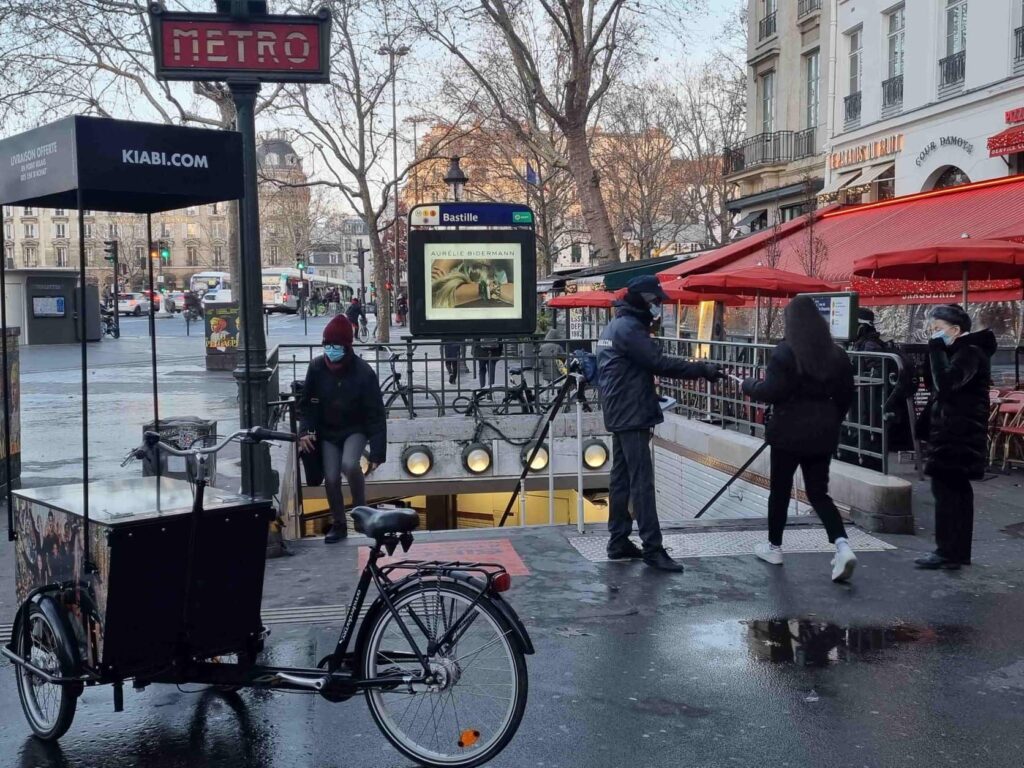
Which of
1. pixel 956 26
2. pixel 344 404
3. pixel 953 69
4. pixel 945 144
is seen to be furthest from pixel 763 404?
pixel 956 26

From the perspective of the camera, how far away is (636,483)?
6.67 m

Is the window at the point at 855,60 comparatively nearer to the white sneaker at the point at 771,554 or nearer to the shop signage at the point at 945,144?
the shop signage at the point at 945,144

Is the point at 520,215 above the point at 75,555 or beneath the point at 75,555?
above

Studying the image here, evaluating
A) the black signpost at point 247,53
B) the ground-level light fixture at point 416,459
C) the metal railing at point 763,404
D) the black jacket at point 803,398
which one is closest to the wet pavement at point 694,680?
the black jacket at point 803,398

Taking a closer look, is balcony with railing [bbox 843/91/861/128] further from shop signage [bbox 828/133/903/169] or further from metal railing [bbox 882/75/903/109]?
metal railing [bbox 882/75/903/109]

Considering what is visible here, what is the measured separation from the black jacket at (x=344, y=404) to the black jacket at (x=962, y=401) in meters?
3.93

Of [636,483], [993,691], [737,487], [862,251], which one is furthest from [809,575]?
[862,251]

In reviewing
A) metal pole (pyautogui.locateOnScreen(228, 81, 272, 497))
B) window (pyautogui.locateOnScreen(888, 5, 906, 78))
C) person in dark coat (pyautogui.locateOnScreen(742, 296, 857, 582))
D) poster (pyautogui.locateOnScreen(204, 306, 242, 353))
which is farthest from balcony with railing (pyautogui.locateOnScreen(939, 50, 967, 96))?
metal pole (pyautogui.locateOnScreen(228, 81, 272, 497))

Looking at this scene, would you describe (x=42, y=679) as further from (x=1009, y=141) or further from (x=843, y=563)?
(x=1009, y=141)

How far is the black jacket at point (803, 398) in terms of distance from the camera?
6324 millimetres

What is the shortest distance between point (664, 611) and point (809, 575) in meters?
1.22

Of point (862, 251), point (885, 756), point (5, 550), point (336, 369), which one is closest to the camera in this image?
point (885, 756)

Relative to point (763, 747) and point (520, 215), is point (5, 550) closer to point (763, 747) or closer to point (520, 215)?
point (763, 747)

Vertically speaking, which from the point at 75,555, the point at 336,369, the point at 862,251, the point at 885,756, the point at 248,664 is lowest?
the point at 885,756
